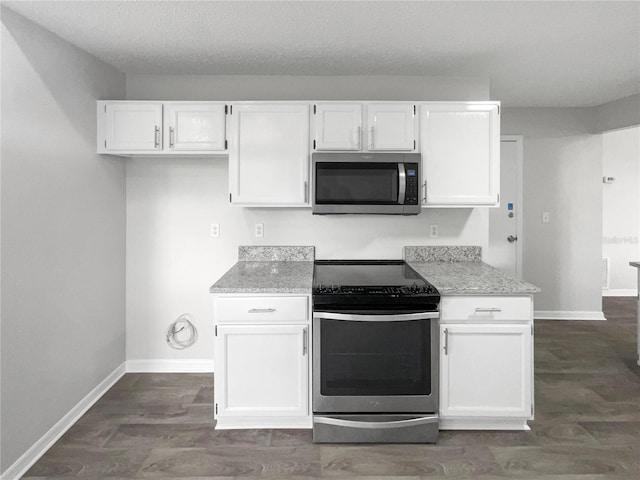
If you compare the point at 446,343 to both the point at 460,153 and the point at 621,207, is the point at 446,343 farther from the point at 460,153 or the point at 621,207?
A: the point at 621,207

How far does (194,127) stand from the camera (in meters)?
2.94

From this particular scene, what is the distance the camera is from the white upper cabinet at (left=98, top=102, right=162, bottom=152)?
9.64ft

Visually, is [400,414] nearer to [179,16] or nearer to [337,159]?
[337,159]

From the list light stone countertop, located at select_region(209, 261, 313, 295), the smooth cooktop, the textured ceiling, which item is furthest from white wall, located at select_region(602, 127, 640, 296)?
light stone countertop, located at select_region(209, 261, 313, 295)

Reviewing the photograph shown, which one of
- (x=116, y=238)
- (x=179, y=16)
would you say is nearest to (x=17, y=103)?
(x=179, y=16)

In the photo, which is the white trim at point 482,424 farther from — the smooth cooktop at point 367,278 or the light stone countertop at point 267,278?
the light stone countertop at point 267,278

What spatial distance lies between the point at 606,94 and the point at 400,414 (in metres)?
3.56

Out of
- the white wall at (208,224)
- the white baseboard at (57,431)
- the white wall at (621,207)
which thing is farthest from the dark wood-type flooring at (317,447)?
the white wall at (621,207)

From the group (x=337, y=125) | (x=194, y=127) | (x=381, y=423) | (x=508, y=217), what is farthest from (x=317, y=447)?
(x=508, y=217)

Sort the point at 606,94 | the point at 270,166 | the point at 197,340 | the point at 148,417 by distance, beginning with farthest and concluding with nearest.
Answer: the point at 606,94
the point at 197,340
the point at 270,166
the point at 148,417

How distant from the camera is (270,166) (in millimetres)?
2947

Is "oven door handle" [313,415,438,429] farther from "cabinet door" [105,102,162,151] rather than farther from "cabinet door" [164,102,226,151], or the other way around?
"cabinet door" [105,102,162,151]

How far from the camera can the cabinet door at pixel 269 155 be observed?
292cm

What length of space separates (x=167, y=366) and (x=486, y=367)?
7.72 ft
